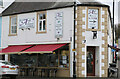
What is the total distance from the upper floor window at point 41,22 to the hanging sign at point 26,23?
0.63 m

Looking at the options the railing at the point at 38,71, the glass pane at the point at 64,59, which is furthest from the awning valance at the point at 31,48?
the railing at the point at 38,71

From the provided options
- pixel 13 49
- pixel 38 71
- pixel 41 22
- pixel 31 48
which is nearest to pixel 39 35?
pixel 41 22

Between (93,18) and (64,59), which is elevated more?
(93,18)

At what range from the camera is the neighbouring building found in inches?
860

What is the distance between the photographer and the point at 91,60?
74.1 feet

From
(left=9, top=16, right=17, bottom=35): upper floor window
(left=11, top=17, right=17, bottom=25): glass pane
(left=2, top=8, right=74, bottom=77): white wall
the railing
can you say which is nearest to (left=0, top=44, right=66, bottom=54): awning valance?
(left=2, top=8, right=74, bottom=77): white wall

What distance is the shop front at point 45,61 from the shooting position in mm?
22203

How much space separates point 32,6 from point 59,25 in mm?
4419

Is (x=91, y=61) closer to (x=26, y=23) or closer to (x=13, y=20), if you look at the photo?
(x=26, y=23)

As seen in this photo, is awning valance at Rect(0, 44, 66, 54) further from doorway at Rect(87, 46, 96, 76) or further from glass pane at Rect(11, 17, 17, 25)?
doorway at Rect(87, 46, 96, 76)

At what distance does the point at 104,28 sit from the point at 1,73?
9463 millimetres

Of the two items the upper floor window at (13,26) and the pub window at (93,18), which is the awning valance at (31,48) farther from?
the pub window at (93,18)

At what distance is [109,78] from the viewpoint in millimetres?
21016

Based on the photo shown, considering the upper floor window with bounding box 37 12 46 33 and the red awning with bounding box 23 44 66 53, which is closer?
the red awning with bounding box 23 44 66 53
